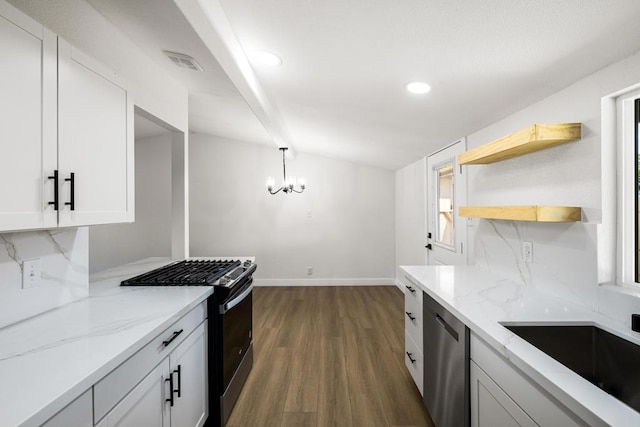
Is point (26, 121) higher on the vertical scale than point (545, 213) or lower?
higher

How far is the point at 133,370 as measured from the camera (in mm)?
1072

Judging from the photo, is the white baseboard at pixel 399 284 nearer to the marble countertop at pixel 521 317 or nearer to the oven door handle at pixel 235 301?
the marble countertop at pixel 521 317

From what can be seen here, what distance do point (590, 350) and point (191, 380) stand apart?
1896 mm

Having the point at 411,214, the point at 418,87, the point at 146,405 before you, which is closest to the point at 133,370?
the point at 146,405

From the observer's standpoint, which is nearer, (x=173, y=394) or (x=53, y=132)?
(x=53, y=132)

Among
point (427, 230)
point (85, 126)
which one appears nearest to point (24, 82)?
point (85, 126)

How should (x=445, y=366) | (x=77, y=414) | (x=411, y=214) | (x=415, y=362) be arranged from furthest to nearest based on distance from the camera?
(x=411, y=214) → (x=415, y=362) → (x=445, y=366) → (x=77, y=414)

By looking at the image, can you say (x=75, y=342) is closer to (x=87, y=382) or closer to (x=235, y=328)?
(x=87, y=382)

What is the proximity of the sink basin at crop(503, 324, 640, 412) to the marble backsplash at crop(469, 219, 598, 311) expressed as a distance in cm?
20

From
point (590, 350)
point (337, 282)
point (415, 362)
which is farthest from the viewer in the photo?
point (337, 282)

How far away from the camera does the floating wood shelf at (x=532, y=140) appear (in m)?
1.42

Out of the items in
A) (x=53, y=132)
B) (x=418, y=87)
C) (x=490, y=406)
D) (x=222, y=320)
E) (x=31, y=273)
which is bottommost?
(x=490, y=406)

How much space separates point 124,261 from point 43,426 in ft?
17.0

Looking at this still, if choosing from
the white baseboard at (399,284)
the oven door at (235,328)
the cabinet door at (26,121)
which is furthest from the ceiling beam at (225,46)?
the white baseboard at (399,284)
